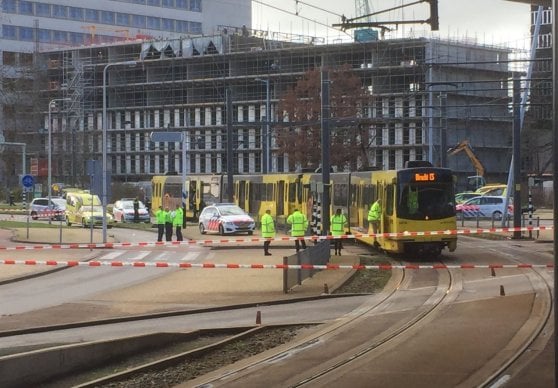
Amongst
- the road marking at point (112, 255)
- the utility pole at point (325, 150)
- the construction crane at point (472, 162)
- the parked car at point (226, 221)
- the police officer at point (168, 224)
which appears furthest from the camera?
the construction crane at point (472, 162)

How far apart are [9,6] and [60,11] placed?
687 centimetres

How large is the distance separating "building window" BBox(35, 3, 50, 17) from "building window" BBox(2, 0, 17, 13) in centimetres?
276

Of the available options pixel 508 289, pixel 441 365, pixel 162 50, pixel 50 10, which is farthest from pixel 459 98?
pixel 441 365

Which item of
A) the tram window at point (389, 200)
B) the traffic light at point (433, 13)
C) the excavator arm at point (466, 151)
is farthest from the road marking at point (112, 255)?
the excavator arm at point (466, 151)

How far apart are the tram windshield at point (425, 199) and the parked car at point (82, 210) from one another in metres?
27.0

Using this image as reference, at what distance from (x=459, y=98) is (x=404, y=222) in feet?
185

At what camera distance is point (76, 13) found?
3903 inches

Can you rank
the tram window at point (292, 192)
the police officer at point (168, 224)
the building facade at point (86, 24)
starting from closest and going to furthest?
the police officer at point (168, 224) → the tram window at point (292, 192) → the building facade at point (86, 24)

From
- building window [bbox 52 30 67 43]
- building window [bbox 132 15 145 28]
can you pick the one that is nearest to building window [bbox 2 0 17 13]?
building window [bbox 52 30 67 43]

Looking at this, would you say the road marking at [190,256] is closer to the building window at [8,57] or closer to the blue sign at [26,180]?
the blue sign at [26,180]

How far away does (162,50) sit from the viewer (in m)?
92.8

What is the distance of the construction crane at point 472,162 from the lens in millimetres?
69375

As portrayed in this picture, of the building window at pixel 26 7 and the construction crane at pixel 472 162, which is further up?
the building window at pixel 26 7

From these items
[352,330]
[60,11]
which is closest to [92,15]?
[60,11]
